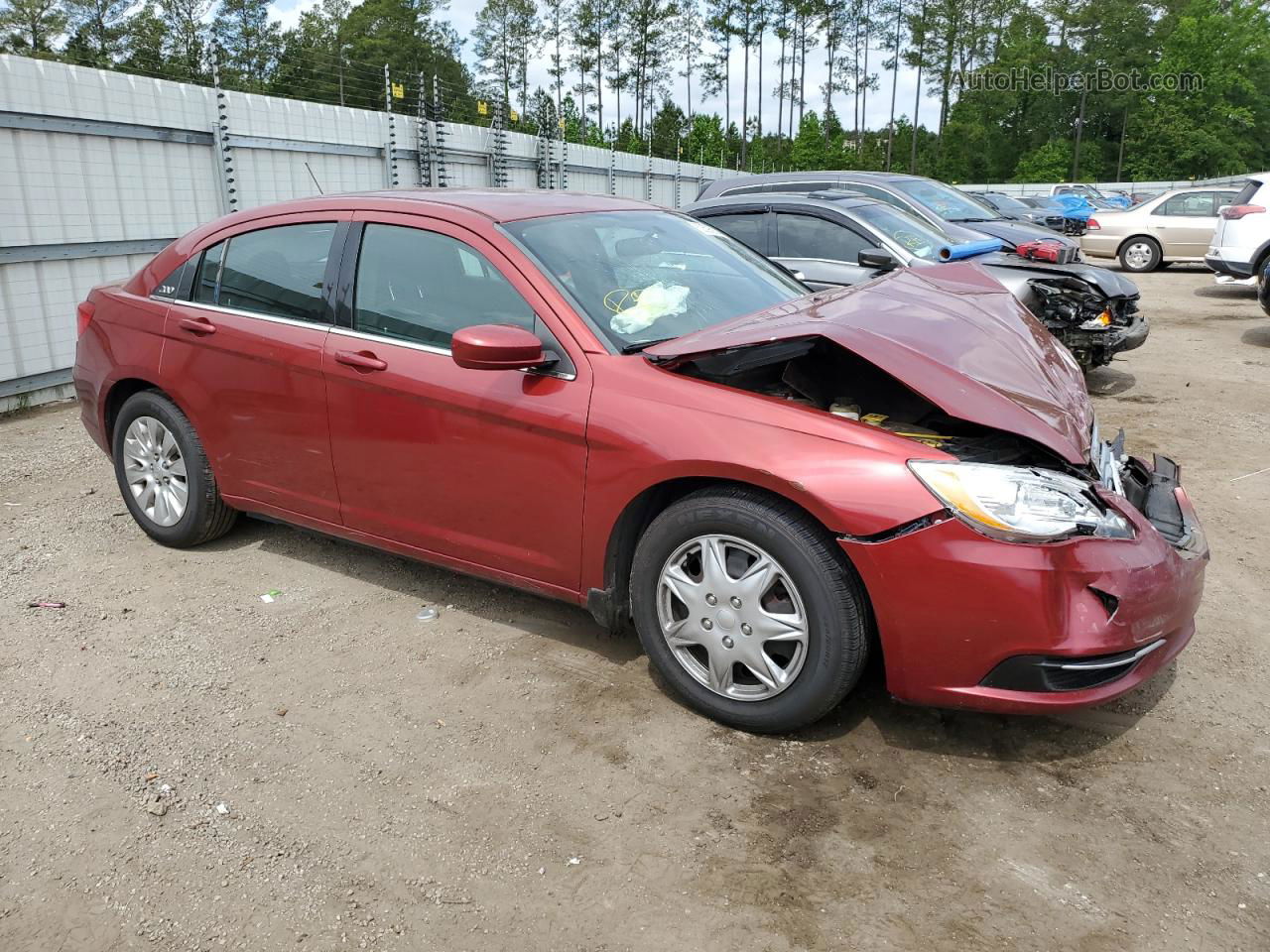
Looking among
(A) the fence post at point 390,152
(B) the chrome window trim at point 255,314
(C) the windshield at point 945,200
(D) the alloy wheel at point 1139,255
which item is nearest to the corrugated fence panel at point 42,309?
(B) the chrome window trim at point 255,314

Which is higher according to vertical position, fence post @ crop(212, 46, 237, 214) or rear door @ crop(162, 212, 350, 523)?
fence post @ crop(212, 46, 237, 214)

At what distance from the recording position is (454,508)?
363 centimetres

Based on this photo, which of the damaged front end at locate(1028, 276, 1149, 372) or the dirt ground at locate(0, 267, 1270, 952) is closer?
the dirt ground at locate(0, 267, 1270, 952)

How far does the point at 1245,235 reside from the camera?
1289cm

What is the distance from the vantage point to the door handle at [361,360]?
370 centimetres

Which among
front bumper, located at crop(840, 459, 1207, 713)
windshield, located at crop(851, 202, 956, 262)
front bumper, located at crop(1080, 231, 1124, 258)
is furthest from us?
front bumper, located at crop(1080, 231, 1124, 258)

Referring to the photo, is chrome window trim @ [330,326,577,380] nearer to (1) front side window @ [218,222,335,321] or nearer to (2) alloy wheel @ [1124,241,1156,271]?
(1) front side window @ [218,222,335,321]

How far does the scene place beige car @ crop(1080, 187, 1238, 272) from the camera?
18.3 m

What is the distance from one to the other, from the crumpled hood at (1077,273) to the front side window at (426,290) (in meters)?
5.36

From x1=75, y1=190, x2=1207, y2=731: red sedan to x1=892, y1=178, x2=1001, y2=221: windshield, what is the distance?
8.06 meters

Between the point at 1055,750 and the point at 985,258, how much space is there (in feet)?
20.1

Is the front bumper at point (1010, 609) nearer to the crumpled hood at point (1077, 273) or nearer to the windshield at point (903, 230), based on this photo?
the crumpled hood at point (1077, 273)

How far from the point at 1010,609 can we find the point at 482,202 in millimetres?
2474

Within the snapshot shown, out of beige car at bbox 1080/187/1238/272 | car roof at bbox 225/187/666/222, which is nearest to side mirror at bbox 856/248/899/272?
car roof at bbox 225/187/666/222
